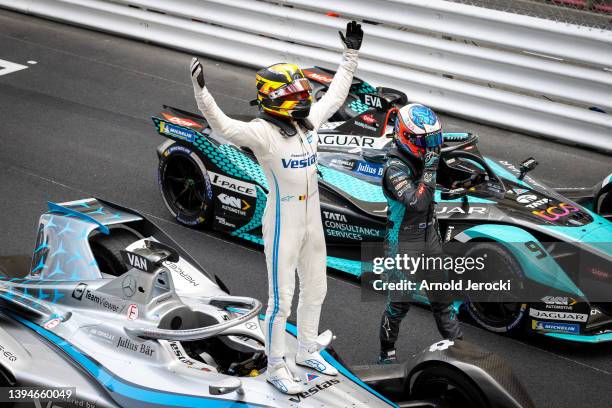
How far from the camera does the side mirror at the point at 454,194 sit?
25.0ft

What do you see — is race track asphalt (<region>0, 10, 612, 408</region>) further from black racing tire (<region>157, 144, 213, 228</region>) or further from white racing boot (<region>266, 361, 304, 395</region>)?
white racing boot (<region>266, 361, 304, 395</region>)

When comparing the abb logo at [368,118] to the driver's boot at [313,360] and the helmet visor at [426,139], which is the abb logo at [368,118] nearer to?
the helmet visor at [426,139]

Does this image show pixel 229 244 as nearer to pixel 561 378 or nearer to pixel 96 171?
pixel 96 171

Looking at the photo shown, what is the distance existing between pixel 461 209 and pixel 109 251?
3119 mm

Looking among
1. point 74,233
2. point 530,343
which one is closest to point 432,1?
point 530,343

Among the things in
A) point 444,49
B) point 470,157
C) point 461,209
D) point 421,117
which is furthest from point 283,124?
point 444,49

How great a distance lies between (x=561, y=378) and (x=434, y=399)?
1.81 meters

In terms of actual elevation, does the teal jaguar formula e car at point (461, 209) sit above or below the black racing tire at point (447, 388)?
above

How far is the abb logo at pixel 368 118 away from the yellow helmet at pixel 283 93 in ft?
11.5

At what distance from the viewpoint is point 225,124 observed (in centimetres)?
509

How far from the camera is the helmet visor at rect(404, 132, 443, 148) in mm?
6438

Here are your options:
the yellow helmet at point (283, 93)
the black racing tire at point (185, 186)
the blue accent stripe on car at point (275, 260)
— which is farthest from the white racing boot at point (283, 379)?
the black racing tire at point (185, 186)

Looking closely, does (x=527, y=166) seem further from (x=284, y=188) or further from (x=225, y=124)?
(x=225, y=124)

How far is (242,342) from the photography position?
6.00m
